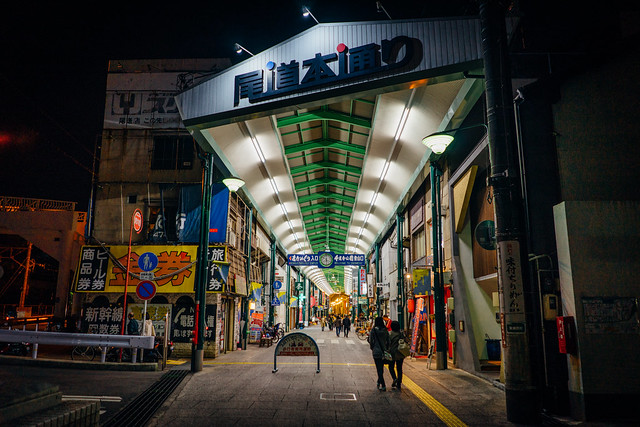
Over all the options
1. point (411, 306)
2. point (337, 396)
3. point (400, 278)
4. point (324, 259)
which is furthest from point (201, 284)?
point (324, 259)

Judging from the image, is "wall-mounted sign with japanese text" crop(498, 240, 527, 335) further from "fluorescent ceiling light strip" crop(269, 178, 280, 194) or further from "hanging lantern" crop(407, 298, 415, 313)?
"fluorescent ceiling light strip" crop(269, 178, 280, 194)

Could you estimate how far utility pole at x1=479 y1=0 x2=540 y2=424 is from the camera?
6.07 m

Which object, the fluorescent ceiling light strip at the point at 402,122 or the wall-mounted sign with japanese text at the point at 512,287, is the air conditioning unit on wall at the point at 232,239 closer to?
the fluorescent ceiling light strip at the point at 402,122

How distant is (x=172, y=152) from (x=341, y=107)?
23.8 feet

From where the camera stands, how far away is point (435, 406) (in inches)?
287

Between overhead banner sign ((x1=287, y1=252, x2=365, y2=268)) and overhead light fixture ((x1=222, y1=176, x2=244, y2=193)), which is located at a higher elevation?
overhead light fixture ((x1=222, y1=176, x2=244, y2=193))

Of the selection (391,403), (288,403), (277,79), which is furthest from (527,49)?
(288,403)

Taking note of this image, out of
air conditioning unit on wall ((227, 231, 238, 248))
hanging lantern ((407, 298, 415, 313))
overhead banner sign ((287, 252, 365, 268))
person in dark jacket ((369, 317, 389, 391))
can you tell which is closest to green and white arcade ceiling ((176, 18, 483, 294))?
air conditioning unit on wall ((227, 231, 238, 248))

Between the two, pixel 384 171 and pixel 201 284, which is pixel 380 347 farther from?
pixel 384 171

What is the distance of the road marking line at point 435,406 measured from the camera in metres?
6.27

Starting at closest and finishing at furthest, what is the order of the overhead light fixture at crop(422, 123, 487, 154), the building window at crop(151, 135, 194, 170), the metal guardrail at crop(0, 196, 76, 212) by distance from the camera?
1. the overhead light fixture at crop(422, 123, 487, 154)
2. the building window at crop(151, 135, 194, 170)
3. the metal guardrail at crop(0, 196, 76, 212)

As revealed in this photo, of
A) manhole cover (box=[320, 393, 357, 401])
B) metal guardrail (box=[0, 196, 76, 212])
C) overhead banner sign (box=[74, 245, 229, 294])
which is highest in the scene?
metal guardrail (box=[0, 196, 76, 212])

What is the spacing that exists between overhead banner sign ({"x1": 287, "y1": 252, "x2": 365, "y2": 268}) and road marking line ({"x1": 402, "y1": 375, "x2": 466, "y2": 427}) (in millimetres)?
18210

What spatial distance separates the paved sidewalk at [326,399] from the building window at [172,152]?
28.3 feet
